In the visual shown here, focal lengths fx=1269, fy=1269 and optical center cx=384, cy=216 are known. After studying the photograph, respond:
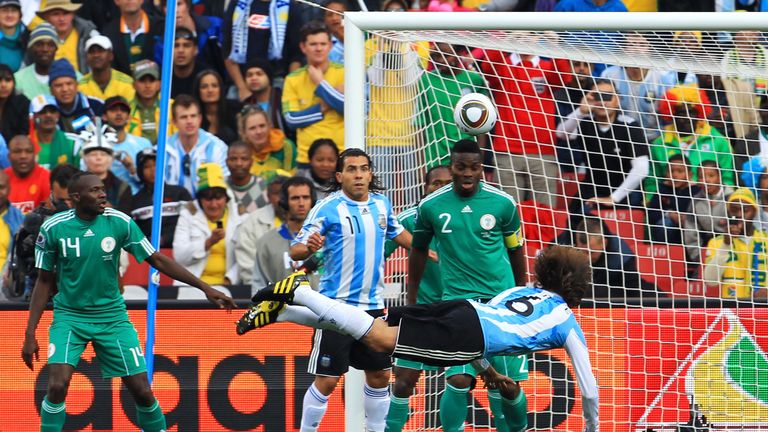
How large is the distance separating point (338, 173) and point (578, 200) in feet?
9.99

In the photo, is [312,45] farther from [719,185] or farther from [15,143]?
[719,185]

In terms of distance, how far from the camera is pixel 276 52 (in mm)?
13227

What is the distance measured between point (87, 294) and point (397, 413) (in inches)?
88.3

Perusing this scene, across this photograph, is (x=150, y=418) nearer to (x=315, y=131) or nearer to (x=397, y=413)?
(x=397, y=413)

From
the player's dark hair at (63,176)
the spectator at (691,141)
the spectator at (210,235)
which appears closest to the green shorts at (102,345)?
the player's dark hair at (63,176)

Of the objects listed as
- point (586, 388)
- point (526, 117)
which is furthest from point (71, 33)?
point (586, 388)

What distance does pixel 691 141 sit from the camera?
36.3 ft

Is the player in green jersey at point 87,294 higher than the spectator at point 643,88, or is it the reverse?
the spectator at point 643,88

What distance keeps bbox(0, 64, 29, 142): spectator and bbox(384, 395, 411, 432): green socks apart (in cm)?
612

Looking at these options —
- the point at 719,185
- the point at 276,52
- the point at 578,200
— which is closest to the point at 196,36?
the point at 276,52

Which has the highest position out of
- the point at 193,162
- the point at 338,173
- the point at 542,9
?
the point at 542,9

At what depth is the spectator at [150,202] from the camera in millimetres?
11867

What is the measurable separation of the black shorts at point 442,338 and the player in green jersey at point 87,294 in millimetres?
1795

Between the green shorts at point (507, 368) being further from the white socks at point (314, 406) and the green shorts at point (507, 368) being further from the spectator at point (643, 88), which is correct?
the spectator at point (643, 88)
